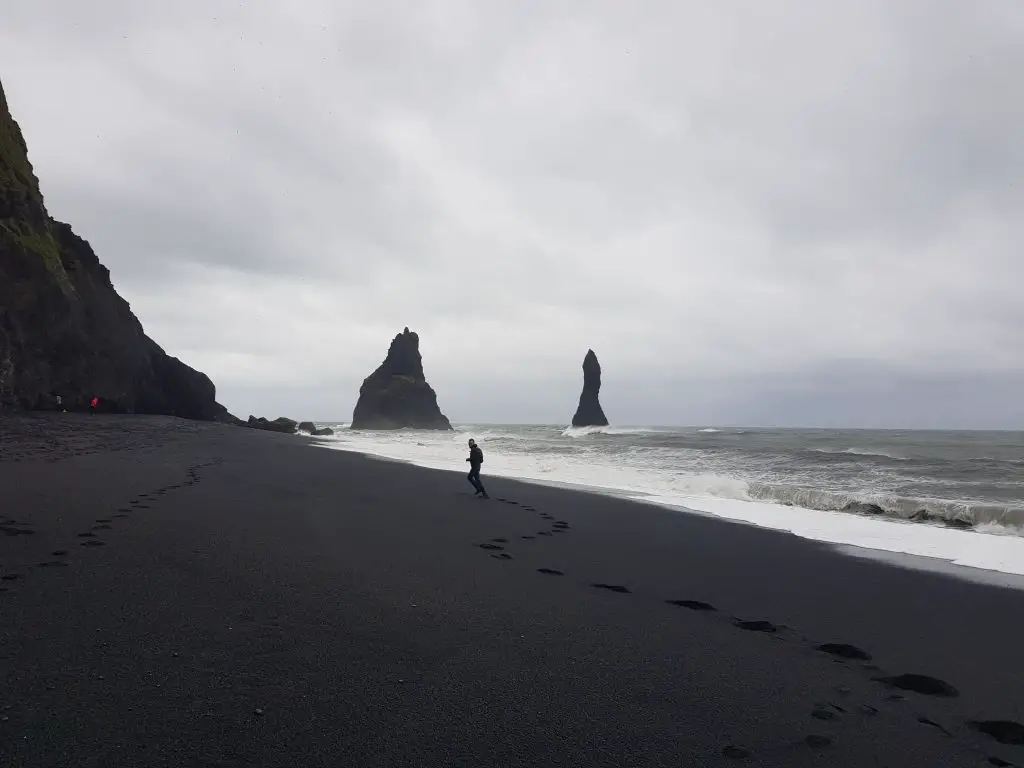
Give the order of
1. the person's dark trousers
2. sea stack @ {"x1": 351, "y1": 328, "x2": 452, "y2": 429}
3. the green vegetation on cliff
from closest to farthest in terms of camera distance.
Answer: the person's dark trousers
the green vegetation on cliff
sea stack @ {"x1": 351, "y1": 328, "x2": 452, "y2": 429}

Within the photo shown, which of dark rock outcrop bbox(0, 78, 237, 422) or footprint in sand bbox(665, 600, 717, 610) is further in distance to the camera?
dark rock outcrop bbox(0, 78, 237, 422)

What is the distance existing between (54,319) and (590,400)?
3993 inches

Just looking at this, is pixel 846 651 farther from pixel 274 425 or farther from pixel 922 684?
pixel 274 425

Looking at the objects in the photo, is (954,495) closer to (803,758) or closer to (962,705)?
(962,705)

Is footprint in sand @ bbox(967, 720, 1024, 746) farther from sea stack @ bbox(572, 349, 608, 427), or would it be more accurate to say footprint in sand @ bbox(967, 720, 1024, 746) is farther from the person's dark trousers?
sea stack @ bbox(572, 349, 608, 427)

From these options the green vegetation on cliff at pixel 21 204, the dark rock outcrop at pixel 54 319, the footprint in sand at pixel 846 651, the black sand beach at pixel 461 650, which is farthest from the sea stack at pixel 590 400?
the footprint in sand at pixel 846 651

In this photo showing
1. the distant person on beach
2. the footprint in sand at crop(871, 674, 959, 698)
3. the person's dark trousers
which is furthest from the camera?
the distant person on beach

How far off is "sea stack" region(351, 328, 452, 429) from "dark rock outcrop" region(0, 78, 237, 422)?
80532 millimetres

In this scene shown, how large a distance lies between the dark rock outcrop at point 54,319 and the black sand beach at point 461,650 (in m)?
33.8

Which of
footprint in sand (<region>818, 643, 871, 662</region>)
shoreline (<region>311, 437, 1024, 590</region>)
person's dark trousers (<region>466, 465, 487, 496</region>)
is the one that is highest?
person's dark trousers (<region>466, 465, 487, 496</region>)

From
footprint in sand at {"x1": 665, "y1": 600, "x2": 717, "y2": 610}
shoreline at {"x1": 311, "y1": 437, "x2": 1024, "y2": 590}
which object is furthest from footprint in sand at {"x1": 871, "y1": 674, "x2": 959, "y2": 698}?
shoreline at {"x1": 311, "y1": 437, "x2": 1024, "y2": 590}

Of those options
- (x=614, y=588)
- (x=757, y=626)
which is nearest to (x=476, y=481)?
(x=614, y=588)

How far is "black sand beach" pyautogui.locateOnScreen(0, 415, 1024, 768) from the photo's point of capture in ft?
10.3

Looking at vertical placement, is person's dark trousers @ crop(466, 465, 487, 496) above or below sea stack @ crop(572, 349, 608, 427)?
below
